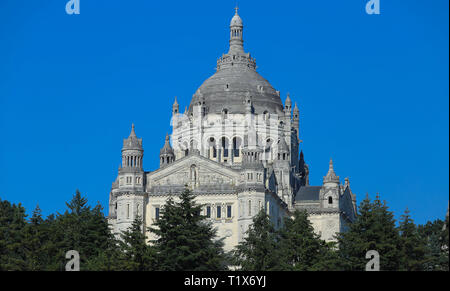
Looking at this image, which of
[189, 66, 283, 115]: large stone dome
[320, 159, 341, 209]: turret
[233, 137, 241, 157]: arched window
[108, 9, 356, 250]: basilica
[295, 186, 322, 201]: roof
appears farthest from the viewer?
[189, 66, 283, 115]: large stone dome

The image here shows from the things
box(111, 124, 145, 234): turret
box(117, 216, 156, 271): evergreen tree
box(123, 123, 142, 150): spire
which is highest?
box(123, 123, 142, 150): spire

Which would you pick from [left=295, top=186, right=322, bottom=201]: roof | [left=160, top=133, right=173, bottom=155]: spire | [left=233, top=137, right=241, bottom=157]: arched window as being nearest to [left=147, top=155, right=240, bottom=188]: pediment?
[left=295, top=186, right=322, bottom=201]: roof

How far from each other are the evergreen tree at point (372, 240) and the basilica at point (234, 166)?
12.9 metres

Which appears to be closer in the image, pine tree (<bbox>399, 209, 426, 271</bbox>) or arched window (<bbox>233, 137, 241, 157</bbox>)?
pine tree (<bbox>399, 209, 426, 271</bbox>)

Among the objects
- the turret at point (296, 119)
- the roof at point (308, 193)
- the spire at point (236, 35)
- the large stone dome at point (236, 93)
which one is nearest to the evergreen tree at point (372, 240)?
the roof at point (308, 193)

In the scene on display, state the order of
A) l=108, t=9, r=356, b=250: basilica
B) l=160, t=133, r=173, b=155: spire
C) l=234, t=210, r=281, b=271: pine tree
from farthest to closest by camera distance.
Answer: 1. l=160, t=133, r=173, b=155: spire
2. l=108, t=9, r=356, b=250: basilica
3. l=234, t=210, r=281, b=271: pine tree

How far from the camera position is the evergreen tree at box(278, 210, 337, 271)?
242 feet

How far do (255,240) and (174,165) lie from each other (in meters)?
19.4

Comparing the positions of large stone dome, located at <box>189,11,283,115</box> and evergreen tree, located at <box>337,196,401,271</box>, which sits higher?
large stone dome, located at <box>189,11,283,115</box>

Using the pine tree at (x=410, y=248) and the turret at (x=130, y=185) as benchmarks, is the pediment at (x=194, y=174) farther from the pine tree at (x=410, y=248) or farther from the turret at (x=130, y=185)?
the pine tree at (x=410, y=248)

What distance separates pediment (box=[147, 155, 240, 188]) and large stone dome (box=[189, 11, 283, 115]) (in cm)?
2069

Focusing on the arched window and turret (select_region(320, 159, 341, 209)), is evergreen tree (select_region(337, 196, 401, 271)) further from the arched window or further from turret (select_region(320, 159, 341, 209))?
the arched window
